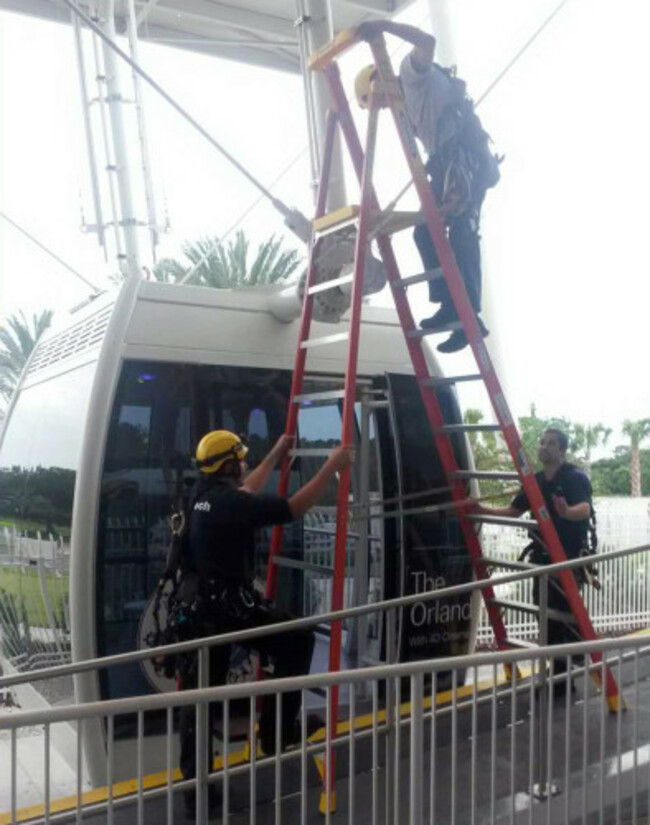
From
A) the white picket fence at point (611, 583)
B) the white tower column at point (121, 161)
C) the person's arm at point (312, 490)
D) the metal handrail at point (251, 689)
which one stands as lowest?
the white picket fence at point (611, 583)

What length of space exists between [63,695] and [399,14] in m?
9.48

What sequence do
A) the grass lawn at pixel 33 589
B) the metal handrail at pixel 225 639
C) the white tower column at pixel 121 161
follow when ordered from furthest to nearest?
the white tower column at pixel 121 161 < the grass lawn at pixel 33 589 < the metal handrail at pixel 225 639

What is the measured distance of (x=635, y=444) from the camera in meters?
30.2

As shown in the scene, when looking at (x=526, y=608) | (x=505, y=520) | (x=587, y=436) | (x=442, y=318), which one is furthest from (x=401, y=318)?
(x=587, y=436)

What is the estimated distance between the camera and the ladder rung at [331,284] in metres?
4.29

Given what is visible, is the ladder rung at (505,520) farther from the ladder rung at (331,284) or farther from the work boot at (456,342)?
the ladder rung at (331,284)

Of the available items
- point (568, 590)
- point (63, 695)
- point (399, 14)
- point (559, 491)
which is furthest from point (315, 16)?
point (399, 14)

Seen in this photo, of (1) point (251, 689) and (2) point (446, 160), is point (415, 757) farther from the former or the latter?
(2) point (446, 160)

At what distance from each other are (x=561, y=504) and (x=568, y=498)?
0.30 feet

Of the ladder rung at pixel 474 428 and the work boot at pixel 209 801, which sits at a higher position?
the ladder rung at pixel 474 428

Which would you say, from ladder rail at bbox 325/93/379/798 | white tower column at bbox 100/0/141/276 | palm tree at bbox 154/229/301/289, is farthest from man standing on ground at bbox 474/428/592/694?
palm tree at bbox 154/229/301/289

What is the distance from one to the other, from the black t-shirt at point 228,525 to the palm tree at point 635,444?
24609 millimetres

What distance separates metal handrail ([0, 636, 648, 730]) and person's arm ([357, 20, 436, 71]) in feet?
9.30

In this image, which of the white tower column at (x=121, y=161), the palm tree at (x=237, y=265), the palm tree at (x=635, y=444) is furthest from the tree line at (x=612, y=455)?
the white tower column at (x=121, y=161)
